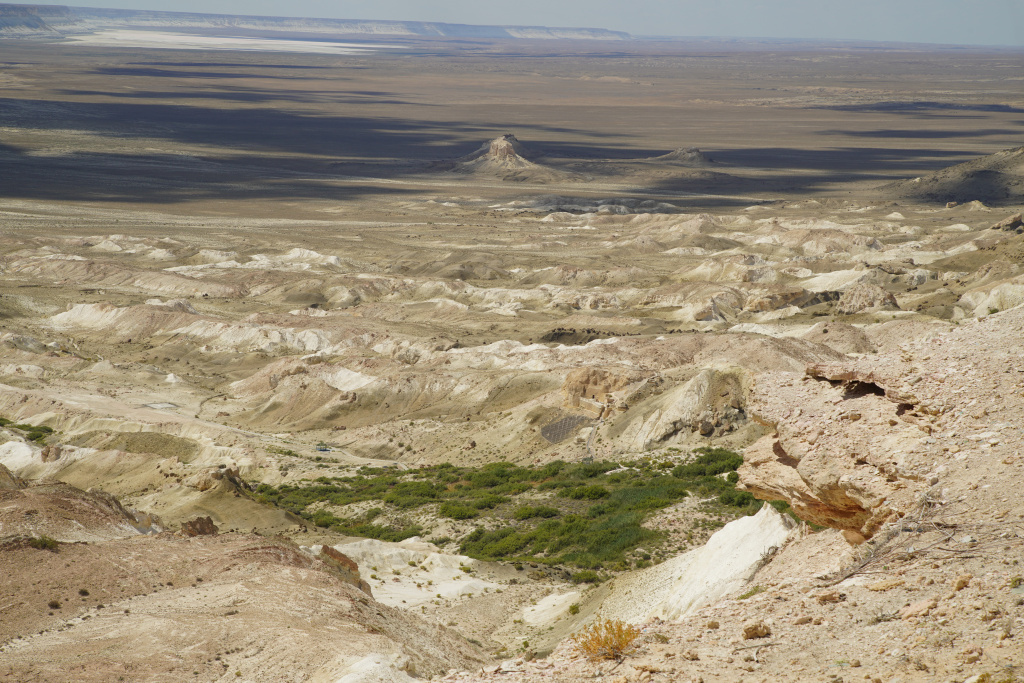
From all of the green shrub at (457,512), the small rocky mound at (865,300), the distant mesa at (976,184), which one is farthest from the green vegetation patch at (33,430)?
the distant mesa at (976,184)

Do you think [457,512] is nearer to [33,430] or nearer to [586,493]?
[586,493]

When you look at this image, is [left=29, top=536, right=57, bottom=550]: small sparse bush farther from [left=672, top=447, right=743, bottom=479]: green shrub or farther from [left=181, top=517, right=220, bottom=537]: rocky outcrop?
[left=672, top=447, right=743, bottom=479]: green shrub

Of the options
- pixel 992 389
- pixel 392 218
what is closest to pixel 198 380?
pixel 992 389

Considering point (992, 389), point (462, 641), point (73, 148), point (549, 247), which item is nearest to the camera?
point (992, 389)

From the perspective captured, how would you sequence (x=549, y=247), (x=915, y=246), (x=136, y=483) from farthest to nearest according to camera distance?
(x=549, y=247) < (x=915, y=246) < (x=136, y=483)

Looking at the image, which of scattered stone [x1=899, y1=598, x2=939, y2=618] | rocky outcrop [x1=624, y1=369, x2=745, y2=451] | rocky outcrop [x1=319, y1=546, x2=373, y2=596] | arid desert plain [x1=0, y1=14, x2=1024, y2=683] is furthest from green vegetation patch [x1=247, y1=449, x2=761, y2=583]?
scattered stone [x1=899, y1=598, x2=939, y2=618]

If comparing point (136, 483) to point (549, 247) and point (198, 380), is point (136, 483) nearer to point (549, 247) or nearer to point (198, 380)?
point (198, 380)

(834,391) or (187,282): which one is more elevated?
(834,391)
